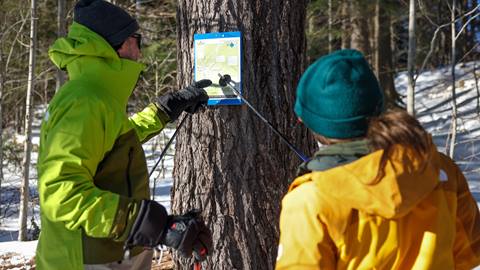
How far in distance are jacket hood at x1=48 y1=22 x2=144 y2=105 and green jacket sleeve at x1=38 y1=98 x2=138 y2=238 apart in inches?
8.1

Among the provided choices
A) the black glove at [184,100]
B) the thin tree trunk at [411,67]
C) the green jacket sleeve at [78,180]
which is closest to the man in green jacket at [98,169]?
the green jacket sleeve at [78,180]

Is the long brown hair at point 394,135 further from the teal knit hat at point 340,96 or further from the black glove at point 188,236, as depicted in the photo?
the black glove at point 188,236

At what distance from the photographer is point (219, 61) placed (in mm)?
3229

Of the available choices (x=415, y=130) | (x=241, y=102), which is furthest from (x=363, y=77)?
(x=241, y=102)

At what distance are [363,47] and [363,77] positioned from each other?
12704 mm

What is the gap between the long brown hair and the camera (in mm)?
1760

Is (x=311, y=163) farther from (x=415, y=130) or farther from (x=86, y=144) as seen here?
(x=86, y=144)

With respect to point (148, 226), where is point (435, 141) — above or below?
below

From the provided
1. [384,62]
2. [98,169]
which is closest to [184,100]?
[98,169]

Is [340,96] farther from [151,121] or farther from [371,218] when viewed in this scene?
[151,121]

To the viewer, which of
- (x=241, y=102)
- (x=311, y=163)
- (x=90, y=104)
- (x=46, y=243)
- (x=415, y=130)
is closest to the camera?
(x=415, y=130)

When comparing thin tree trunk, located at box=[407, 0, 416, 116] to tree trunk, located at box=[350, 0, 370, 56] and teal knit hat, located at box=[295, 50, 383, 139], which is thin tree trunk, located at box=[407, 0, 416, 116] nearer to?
tree trunk, located at box=[350, 0, 370, 56]

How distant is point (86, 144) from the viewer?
2188mm

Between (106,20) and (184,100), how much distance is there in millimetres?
716
